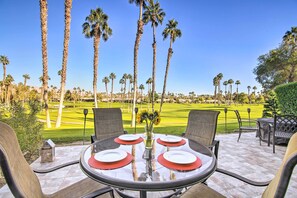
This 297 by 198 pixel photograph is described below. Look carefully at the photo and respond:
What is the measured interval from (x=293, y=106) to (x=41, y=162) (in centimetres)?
772

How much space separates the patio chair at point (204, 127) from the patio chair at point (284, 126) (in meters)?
2.45

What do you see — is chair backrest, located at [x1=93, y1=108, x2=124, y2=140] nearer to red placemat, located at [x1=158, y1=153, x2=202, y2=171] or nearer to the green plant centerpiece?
the green plant centerpiece

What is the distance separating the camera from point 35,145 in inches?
129

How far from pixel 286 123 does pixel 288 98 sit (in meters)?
2.67

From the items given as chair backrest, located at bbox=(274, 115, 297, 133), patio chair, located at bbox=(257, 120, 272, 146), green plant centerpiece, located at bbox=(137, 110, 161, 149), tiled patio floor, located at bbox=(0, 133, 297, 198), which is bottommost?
tiled patio floor, located at bbox=(0, 133, 297, 198)

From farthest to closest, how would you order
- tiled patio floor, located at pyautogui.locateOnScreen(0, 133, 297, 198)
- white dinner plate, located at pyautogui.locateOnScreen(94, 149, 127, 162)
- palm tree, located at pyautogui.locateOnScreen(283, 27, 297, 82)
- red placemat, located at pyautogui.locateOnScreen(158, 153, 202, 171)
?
palm tree, located at pyautogui.locateOnScreen(283, 27, 297, 82) → tiled patio floor, located at pyautogui.locateOnScreen(0, 133, 297, 198) → white dinner plate, located at pyautogui.locateOnScreen(94, 149, 127, 162) → red placemat, located at pyautogui.locateOnScreen(158, 153, 202, 171)

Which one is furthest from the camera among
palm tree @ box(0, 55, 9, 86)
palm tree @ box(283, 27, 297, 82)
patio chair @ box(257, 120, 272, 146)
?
palm tree @ box(0, 55, 9, 86)

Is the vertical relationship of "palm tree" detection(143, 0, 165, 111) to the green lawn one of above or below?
above

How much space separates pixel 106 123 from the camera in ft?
8.59

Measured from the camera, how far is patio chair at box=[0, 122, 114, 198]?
697 mm

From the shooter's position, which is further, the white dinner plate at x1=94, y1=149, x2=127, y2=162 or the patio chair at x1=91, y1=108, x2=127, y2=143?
the patio chair at x1=91, y1=108, x2=127, y2=143

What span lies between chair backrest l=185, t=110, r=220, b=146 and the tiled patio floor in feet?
2.30

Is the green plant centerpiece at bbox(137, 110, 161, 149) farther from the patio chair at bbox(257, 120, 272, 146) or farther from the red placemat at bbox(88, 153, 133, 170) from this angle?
the patio chair at bbox(257, 120, 272, 146)

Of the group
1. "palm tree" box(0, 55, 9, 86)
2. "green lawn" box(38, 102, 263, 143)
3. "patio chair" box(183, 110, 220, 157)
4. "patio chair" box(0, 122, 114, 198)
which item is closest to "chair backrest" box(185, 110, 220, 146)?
"patio chair" box(183, 110, 220, 157)
